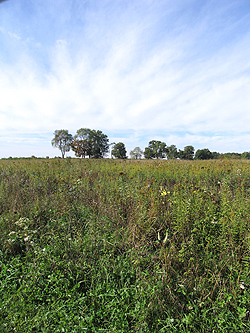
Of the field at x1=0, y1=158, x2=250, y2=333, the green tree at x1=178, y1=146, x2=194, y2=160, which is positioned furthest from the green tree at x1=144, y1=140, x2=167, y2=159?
the field at x1=0, y1=158, x2=250, y2=333

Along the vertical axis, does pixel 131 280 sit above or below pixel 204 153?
below

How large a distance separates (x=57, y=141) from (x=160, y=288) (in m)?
68.9

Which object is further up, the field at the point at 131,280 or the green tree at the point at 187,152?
the green tree at the point at 187,152

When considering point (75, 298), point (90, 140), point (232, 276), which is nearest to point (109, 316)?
point (75, 298)

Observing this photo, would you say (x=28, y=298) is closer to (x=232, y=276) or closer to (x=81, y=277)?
(x=81, y=277)

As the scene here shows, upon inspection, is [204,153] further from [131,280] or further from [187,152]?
[131,280]

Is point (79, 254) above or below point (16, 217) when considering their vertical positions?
below

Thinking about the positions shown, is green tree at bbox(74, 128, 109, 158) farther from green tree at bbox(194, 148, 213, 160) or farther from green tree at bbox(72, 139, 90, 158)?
green tree at bbox(194, 148, 213, 160)

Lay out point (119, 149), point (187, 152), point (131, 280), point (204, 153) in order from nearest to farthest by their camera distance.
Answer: point (131, 280)
point (119, 149)
point (204, 153)
point (187, 152)

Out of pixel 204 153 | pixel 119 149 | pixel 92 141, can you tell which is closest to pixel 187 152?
pixel 204 153

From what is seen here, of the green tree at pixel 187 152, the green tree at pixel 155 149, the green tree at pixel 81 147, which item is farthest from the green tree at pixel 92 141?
the green tree at pixel 187 152

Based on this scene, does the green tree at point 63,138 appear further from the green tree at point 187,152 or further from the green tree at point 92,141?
the green tree at point 187,152

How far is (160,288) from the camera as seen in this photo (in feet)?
5.65

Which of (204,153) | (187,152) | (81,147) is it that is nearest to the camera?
(81,147)
